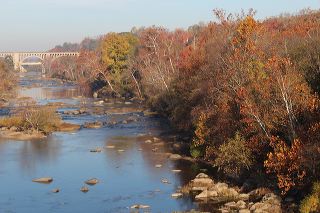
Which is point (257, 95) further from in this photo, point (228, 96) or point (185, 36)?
point (185, 36)

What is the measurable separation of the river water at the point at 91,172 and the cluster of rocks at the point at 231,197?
1.09m

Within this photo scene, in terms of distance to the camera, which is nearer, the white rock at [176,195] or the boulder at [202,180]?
the white rock at [176,195]

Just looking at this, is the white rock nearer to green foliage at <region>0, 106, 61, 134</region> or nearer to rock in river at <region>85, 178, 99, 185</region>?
rock in river at <region>85, 178, 99, 185</region>

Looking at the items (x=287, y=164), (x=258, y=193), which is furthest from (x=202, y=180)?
(x=287, y=164)

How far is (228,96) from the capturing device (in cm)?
3556

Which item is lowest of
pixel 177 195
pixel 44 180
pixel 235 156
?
pixel 44 180

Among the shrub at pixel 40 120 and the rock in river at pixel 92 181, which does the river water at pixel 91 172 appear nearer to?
the rock in river at pixel 92 181

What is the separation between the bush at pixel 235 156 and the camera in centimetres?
3100

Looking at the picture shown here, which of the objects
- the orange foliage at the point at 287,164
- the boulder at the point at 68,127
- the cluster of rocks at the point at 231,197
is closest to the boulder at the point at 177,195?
the cluster of rocks at the point at 231,197

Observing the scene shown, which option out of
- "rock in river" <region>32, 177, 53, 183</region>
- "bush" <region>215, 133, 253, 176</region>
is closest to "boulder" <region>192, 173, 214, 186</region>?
Result: "bush" <region>215, 133, 253, 176</region>

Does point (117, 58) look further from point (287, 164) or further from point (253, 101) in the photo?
point (287, 164)

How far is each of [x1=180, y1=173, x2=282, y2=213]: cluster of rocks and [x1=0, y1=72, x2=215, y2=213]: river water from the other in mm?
1091

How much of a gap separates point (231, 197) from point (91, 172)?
1117 cm

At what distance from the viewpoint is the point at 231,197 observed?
2875 cm
